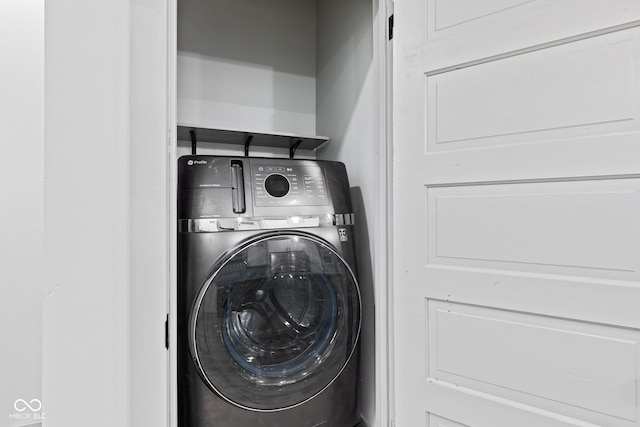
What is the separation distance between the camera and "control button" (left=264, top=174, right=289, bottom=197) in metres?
1.26

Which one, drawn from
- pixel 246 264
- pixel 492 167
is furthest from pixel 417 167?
pixel 246 264

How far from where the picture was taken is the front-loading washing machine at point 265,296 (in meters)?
1.08

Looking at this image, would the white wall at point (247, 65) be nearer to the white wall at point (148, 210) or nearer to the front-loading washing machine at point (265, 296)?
the front-loading washing machine at point (265, 296)

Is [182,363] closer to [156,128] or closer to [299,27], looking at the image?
[156,128]

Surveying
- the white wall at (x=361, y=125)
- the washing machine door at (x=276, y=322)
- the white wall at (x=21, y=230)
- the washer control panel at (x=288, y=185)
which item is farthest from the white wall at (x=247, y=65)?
the white wall at (x=21, y=230)

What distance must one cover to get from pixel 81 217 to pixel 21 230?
21 centimetres

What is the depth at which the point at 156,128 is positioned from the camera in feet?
2.08

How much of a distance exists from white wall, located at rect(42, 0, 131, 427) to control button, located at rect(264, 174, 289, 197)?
72cm

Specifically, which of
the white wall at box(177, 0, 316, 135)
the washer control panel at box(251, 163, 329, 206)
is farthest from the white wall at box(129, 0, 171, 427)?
the white wall at box(177, 0, 316, 135)

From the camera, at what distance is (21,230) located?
636 millimetres

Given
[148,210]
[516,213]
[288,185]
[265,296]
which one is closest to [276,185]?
[288,185]

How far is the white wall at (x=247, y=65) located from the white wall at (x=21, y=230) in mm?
910

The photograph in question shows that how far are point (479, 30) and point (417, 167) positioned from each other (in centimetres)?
42

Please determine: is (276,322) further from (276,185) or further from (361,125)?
(361,125)
